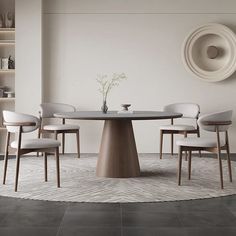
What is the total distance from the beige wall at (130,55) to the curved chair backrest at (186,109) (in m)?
0.48

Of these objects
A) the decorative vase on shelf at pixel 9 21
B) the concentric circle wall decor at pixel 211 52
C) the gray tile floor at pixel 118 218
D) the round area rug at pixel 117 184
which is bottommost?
the round area rug at pixel 117 184

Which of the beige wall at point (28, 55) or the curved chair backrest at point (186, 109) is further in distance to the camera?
the beige wall at point (28, 55)

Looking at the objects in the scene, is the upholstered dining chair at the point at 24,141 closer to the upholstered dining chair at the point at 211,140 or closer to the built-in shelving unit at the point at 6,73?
the upholstered dining chair at the point at 211,140

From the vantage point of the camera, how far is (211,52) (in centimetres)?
755

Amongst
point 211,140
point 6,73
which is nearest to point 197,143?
point 211,140

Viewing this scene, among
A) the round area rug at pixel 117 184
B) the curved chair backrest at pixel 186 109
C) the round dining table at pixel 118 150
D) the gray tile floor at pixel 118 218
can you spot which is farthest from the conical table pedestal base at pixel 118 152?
the curved chair backrest at pixel 186 109

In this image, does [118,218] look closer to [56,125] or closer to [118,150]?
[118,150]

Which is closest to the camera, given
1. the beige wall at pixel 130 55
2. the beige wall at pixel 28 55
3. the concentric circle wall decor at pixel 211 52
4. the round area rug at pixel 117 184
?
the round area rug at pixel 117 184

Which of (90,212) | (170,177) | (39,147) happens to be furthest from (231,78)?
(90,212)

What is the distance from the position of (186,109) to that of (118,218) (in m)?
3.76

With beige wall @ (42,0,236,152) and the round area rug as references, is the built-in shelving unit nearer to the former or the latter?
beige wall @ (42,0,236,152)

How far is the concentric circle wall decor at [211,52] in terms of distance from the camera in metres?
7.45

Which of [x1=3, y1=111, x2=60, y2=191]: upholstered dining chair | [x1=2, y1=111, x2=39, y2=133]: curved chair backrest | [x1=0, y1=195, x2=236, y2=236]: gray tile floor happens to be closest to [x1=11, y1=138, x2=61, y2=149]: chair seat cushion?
[x1=3, y1=111, x2=60, y2=191]: upholstered dining chair

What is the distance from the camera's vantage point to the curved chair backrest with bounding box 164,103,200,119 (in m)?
7.08
